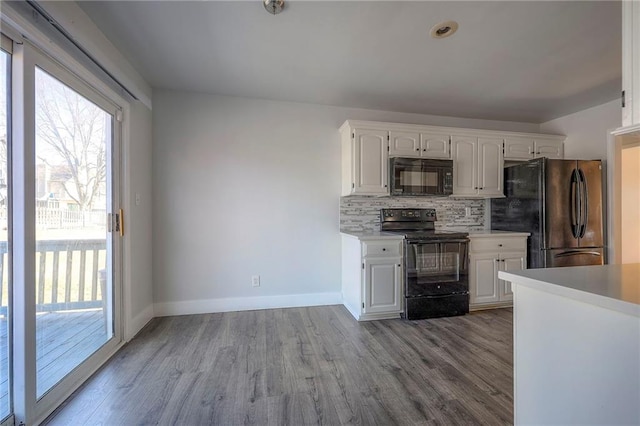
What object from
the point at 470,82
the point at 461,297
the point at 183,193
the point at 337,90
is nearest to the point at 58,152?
the point at 183,193

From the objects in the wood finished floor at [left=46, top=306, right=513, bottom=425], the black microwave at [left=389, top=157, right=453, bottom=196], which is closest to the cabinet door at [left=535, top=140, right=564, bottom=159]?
the black microwave at [left=389, top=157, right=453, bottom=196]

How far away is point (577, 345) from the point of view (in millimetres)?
927

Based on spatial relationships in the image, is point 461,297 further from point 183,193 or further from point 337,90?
point 183,193

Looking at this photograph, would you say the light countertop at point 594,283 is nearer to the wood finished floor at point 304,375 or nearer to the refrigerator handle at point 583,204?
the wood finished floor at point 304,375

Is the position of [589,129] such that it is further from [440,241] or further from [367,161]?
[367,161]

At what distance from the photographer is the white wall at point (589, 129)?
10.3 feet

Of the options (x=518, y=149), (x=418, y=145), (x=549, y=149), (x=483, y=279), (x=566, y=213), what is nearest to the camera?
(x=566, y=213)

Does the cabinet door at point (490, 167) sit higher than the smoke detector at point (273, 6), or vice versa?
the smoke detector at point (273, 6)

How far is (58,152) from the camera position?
167 cm

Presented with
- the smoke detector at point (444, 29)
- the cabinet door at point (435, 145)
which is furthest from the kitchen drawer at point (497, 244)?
the smoke detector at point (444, 29)

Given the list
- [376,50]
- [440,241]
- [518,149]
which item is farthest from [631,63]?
[518,149]

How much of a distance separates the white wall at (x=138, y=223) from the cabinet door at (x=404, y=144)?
262 centimetres

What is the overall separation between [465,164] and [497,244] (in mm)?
1018

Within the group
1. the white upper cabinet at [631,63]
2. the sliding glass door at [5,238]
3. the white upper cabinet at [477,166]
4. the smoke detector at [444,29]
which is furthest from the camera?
the white upper cabinet at [477,166]
